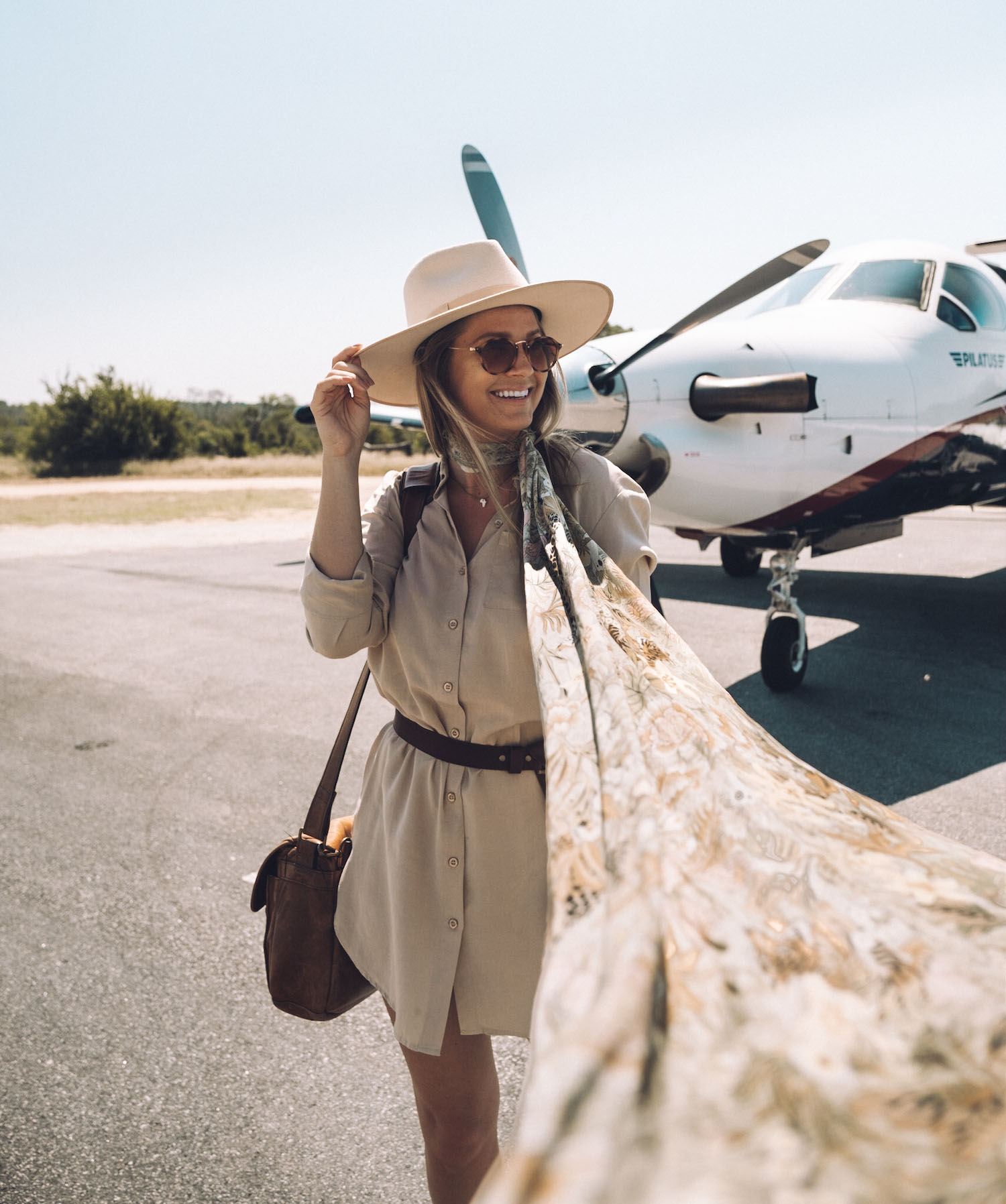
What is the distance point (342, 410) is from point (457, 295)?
1.05 ft

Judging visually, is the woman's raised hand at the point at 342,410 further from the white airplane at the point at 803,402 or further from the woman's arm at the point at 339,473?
the white airplane at the point at 803,402

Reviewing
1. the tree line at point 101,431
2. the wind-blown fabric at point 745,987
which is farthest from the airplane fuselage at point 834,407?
the tree line at point 101,431

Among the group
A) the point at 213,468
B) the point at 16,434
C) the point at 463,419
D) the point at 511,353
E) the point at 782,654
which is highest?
the point at 16,434

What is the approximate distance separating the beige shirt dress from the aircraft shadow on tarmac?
2758 mm

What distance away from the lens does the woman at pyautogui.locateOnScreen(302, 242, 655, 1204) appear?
4.92 ft

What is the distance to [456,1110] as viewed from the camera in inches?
61.6

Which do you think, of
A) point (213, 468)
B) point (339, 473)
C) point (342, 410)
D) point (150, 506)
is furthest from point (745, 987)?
point (213, 468)

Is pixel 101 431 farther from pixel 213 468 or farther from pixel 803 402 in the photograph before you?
pixel 803 402

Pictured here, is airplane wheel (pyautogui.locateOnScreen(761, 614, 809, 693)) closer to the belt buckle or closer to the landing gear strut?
the landing gear strut

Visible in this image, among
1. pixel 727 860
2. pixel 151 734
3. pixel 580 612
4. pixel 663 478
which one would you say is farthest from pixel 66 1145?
pixel 663 478

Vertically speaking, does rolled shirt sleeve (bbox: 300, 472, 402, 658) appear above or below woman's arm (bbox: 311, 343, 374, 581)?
below

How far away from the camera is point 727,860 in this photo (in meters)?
0.87

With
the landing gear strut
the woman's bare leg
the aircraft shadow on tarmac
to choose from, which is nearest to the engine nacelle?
the landing gear strut

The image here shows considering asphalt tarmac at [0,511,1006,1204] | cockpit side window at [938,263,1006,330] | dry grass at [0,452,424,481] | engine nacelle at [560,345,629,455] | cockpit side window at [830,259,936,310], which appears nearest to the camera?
asphalt tarmac at [0,511,1006,1204]
